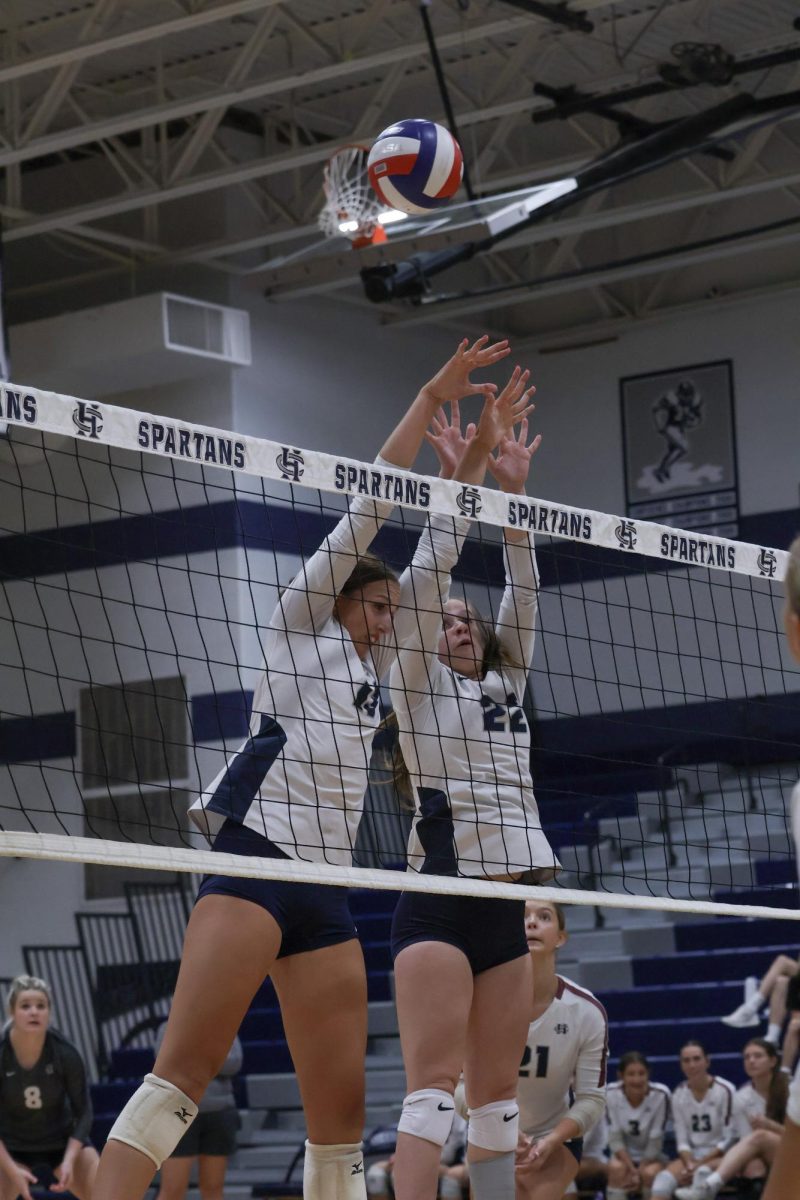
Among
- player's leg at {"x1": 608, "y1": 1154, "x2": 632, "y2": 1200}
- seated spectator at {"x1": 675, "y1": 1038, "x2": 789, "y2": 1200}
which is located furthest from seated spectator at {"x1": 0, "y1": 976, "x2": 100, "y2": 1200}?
seated spectator at {"x1": 675, "y1": 1038, "x2": 789, "y2": 1200}

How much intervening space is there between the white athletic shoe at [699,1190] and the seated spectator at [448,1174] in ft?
4.55

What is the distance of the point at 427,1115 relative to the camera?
5.01 metres

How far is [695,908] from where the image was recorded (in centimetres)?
574

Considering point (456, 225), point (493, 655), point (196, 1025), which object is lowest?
point (196, 1025)

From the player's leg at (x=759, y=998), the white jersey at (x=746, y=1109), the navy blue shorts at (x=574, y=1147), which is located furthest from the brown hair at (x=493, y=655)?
the player's leg at (x=759, y=998)

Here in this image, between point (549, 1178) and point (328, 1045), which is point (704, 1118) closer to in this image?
point (549, 1178)

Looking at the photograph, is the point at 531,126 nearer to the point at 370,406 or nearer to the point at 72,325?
the point at 370,406

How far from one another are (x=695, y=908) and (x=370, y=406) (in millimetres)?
12436

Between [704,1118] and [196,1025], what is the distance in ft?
26.5

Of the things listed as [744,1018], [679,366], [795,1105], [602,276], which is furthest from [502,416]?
[679,366]

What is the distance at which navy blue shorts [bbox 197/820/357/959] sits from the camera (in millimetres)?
4684

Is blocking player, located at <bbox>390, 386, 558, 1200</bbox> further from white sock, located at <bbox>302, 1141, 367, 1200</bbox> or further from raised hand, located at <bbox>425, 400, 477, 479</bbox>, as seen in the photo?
white sock, located at <bbox>302, 1141, 367, 1200</bbox>

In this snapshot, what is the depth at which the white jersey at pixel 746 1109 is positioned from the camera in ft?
38.0

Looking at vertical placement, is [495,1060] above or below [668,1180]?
above
